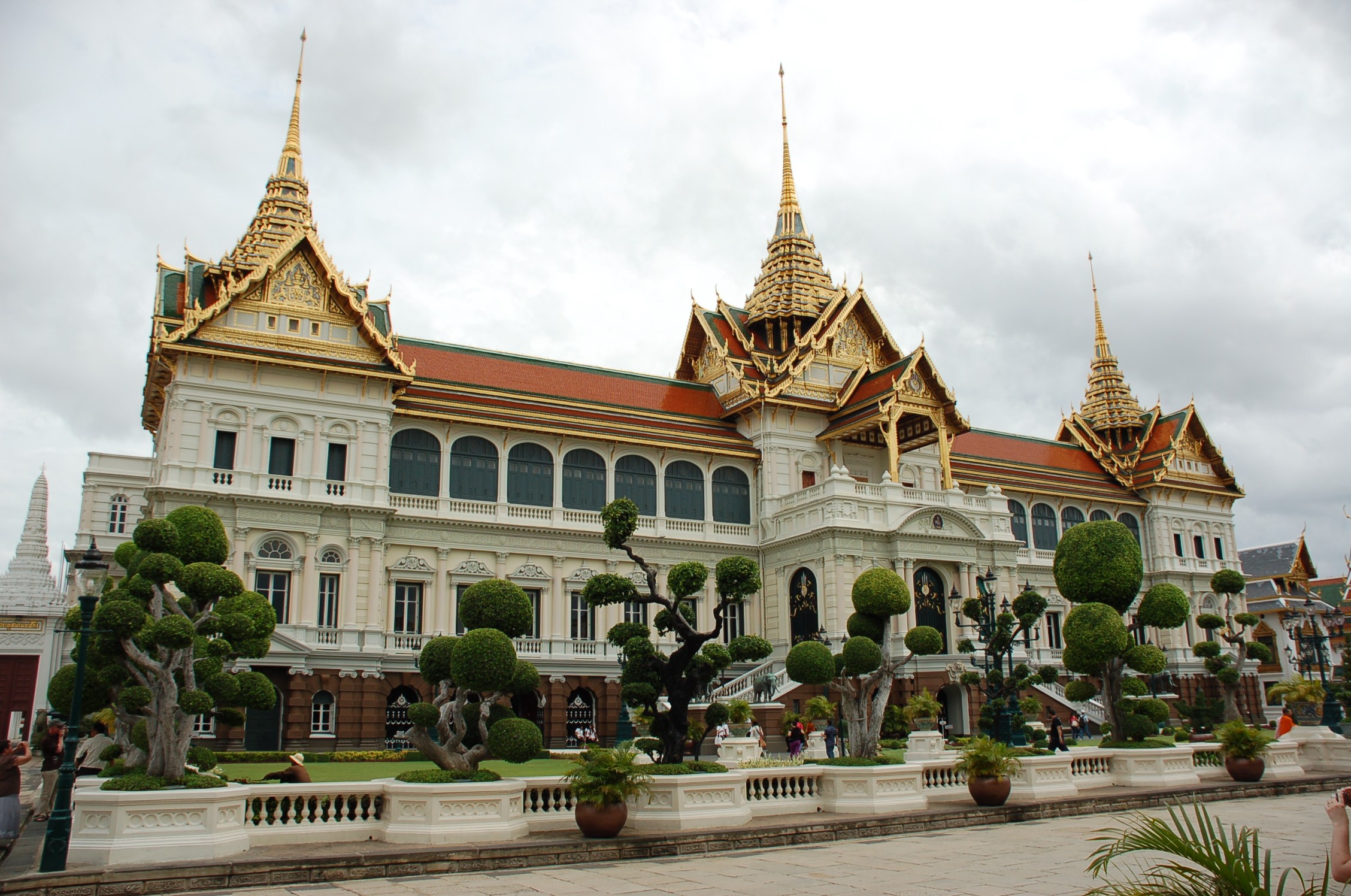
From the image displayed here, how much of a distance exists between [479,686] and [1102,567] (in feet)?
50.7

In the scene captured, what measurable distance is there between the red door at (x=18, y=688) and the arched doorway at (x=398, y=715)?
19.0m

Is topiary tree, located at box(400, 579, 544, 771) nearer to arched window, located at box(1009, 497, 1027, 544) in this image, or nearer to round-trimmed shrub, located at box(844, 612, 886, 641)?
round-trimmed shrub, located at box(844, 612, 886, 641)

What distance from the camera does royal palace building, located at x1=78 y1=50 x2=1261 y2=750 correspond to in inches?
1220

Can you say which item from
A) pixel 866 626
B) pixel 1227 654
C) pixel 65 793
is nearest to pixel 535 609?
pixel 866 626

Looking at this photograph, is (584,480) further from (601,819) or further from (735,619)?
(601,819)

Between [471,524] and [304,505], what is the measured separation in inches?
213

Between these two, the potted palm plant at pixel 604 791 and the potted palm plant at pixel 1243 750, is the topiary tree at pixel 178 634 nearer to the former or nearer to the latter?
the potted palm plant at pixel 604 791

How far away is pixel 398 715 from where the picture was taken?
31.5m

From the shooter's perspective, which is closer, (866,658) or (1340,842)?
(1340,842)

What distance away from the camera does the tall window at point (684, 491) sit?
3872cm

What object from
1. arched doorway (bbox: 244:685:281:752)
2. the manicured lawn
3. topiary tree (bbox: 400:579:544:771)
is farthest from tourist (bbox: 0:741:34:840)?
arched doorway (bbox: 244:685:281:752)

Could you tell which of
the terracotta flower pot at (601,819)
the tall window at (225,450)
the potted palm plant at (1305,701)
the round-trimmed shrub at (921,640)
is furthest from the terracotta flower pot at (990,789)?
the potted palm plant at (1305,701)

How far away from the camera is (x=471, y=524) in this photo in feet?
113

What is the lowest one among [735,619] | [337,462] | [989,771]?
[989,771]
